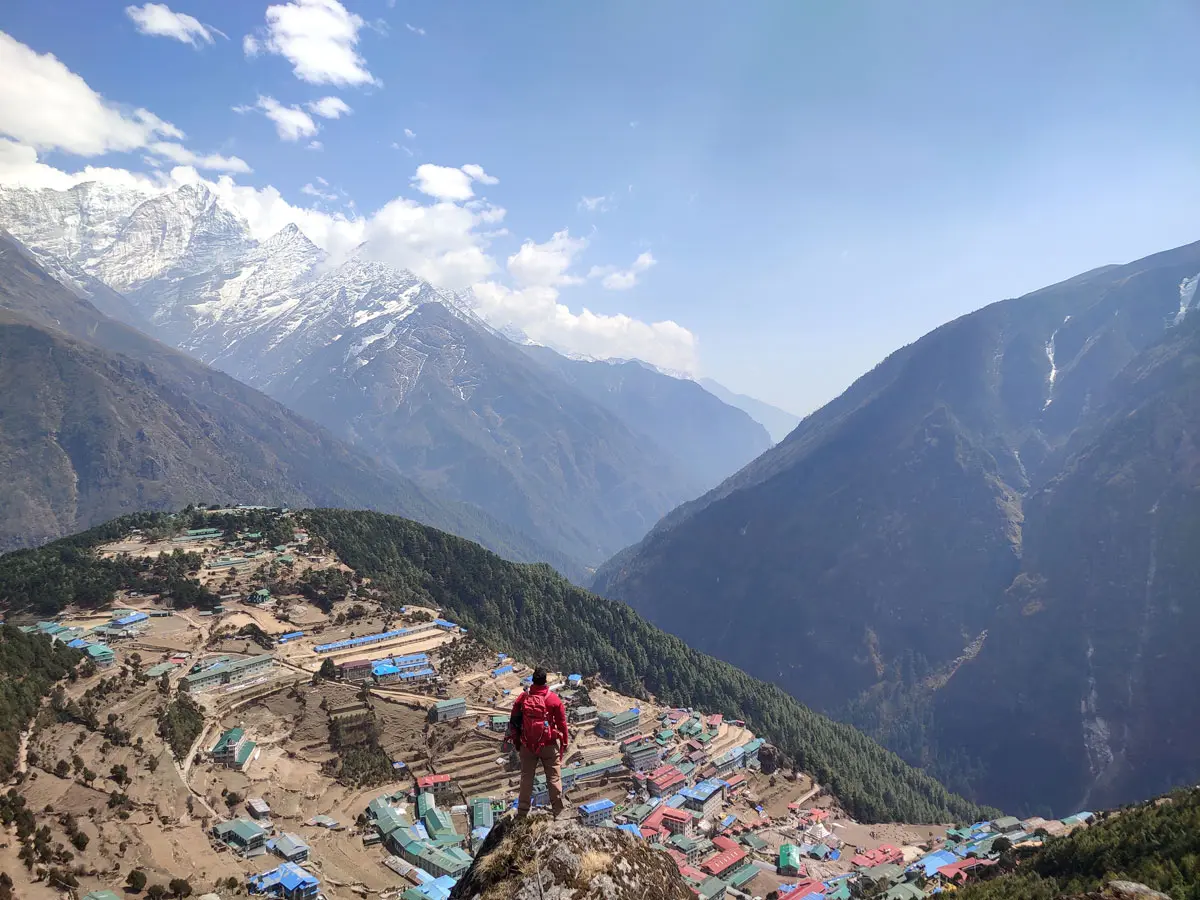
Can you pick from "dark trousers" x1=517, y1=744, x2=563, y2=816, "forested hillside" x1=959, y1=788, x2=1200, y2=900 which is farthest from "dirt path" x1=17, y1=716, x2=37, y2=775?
"forested hillside" x1=959, y1=788, x2=1200, y2=900

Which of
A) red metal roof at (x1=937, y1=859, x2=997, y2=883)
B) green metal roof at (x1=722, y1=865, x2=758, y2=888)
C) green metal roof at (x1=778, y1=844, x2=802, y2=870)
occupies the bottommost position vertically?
red metal roof at (x1=937, y1=859, x2=997, y2=883)

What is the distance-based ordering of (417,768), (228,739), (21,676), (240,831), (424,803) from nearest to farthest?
(240,831)
(21,676)
(424,803)
(228,739)
(417,768)

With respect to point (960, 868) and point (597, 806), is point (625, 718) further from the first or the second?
point (960, 868)

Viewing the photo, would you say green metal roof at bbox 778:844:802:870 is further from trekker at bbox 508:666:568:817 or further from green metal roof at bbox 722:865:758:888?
trekker at bbox 508:666:568:817

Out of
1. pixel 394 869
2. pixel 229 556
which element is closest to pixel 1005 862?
pixel 394 869

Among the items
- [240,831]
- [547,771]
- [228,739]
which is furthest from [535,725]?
[228,739]

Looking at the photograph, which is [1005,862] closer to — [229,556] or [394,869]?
[394,869]
